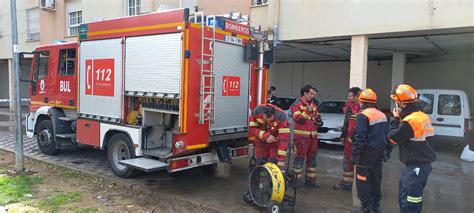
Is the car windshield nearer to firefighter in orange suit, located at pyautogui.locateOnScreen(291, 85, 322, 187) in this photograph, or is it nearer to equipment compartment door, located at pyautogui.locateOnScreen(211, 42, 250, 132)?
firefighter in orange suit, located at pyautogui.locateOnScreen(291, 85, 322, 187)

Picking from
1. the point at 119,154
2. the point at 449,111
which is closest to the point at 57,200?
the point at 119,154

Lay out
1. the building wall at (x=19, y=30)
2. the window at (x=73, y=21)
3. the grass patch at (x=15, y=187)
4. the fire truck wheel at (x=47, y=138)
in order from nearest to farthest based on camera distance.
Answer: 1. the grass patch at (x=15, y=187)
2. the fire truck wheel at (x=47, y=138)
3. the window at (x=73, y=21)
4. the building wall at (x=19, y=30)

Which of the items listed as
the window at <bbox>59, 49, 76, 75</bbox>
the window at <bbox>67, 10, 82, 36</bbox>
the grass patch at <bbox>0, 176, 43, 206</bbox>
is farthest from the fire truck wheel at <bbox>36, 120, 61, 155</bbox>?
the window at <bbox>67, 10, 82, 36</bbox>

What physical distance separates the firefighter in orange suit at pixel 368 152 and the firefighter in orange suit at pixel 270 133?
0.93 m

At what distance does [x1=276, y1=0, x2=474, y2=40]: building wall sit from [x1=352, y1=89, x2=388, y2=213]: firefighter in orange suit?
445cm

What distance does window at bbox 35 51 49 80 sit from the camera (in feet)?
29.3

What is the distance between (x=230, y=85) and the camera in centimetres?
659

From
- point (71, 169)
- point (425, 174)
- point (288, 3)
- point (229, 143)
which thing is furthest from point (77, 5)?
point (425, 174)

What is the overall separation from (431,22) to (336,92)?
10395mm

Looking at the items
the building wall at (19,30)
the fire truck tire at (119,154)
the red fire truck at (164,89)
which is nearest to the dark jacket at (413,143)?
the red fire truck at (164,89)

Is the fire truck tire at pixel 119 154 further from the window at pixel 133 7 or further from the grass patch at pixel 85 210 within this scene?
the window at pixel 133 7

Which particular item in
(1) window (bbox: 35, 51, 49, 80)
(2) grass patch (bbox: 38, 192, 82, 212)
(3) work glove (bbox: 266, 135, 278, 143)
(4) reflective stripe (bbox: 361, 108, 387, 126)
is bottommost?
(2) grass patch (bbox: 38, 192, 82, 212)

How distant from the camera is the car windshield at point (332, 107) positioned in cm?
1205

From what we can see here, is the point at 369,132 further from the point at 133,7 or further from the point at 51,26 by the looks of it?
the point at 51,26
